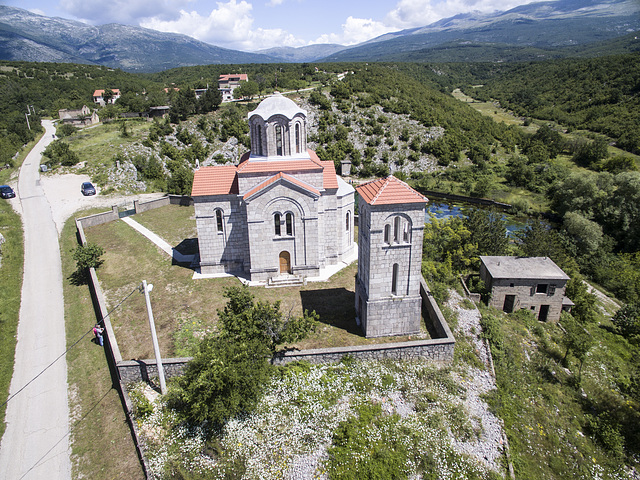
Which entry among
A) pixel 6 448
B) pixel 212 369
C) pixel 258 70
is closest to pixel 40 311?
pixel 6 448

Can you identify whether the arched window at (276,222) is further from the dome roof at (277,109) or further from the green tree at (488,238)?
the green tree at (488,238)

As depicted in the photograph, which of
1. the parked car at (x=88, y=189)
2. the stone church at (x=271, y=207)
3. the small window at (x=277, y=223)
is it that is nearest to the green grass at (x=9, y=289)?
the parked car at (x=88, y=189)

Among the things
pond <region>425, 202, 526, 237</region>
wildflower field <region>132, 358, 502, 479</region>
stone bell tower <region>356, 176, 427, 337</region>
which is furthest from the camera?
pond <region>425, 202, 526, 237</region>

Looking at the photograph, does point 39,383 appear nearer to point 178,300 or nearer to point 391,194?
point 178,300

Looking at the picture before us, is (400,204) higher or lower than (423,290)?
higher

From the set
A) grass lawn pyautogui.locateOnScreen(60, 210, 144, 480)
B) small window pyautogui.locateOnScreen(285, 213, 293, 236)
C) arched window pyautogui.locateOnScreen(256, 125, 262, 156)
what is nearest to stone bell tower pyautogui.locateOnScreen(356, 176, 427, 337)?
small window pyautogui.locateOnScreen(285, 213, 293, 236)

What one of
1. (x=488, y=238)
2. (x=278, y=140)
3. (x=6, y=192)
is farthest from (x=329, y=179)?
(x=6, y=192)

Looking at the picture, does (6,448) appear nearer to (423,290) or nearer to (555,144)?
(423,290)

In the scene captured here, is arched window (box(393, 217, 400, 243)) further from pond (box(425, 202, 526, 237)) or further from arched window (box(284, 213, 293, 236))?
pond (box(425, 202, 526, 237))
